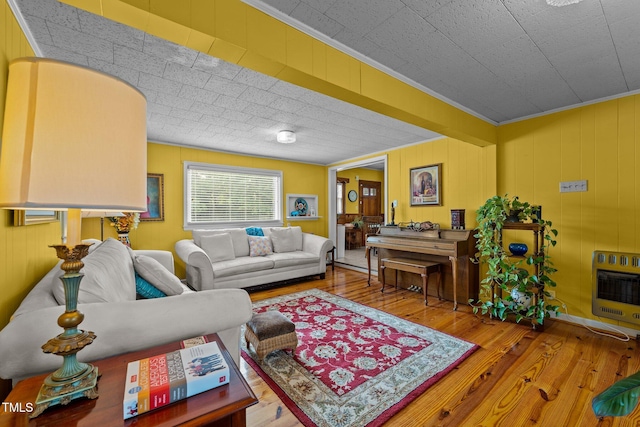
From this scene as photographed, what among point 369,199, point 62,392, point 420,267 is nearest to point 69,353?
point 62,392

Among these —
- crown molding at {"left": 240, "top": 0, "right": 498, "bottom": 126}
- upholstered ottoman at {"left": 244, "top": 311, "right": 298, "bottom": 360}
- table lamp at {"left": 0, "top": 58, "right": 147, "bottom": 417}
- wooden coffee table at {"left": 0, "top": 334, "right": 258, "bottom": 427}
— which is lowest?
upholstered ottoman at {"left": 244, "top": 311, "right": 298, "bottom": 360}

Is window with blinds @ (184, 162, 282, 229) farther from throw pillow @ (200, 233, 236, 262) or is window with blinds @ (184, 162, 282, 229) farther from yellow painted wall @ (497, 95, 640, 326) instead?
yellow painted wall @ (497, 95, 640, 326)

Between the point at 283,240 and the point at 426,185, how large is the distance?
2.60m

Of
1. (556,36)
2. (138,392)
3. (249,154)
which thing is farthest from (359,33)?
(249,154)

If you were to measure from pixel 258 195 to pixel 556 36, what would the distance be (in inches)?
179

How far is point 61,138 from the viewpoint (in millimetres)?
643

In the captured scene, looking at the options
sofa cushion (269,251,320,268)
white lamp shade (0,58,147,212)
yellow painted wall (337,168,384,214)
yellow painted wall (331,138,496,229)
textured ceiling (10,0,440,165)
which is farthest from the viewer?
yellow painted wall (337,168,384,214)

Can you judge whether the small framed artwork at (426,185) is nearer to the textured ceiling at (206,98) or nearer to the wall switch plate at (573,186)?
the textured ceiling at (206,98)

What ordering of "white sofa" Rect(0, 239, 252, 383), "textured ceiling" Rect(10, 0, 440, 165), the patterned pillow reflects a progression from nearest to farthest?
"white sofa" Rect(0, 239, 252, 383), "textured ceiling" Rect(10, 0, 440, 165), the patterned pillow

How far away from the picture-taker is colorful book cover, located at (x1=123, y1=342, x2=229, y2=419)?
28.5 inches

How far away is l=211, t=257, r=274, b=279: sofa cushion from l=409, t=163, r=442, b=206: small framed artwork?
2.56 m

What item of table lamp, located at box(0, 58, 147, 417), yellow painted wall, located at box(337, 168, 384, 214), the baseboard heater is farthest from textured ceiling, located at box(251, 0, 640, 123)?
yellow painted wall, located at box(337, 168, 384, 214)

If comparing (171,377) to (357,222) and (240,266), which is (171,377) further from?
(357,222)

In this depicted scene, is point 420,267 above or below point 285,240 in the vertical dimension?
below
